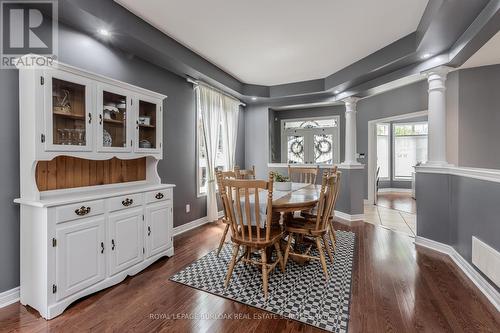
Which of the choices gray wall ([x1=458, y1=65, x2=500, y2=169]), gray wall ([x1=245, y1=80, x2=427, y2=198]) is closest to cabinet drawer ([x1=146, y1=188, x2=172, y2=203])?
gray wall ([x1=245, y1=80, x2=427, y2=198])

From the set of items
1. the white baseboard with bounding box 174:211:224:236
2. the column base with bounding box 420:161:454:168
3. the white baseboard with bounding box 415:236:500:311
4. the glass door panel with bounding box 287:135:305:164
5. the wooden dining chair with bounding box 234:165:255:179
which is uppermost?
the glass door panel with bounding box 287:135:305:164

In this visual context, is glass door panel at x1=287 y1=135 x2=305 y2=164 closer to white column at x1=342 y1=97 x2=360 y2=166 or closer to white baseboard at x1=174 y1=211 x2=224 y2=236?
white column at x1=342 y1=97 x2=360 y2=166

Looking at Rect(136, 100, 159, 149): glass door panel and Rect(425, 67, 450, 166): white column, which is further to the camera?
Rect(425, 67, 450, 166): white column

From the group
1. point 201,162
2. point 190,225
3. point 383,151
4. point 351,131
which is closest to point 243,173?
point 201,162

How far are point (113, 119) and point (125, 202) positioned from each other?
33.3 inches

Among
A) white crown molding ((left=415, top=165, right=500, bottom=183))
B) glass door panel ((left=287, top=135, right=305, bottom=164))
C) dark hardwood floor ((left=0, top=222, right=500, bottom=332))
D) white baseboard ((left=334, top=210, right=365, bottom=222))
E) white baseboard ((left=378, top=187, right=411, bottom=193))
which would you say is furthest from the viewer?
white baseboard ((left=378, top=187, right=411, bottom=193))

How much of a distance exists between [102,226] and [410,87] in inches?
215

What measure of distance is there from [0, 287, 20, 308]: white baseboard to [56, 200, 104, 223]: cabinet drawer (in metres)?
0.78

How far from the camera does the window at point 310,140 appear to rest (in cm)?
623

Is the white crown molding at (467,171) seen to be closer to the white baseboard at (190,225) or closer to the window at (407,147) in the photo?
the white baseboard at (190,225)

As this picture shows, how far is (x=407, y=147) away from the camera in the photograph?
25.9ft

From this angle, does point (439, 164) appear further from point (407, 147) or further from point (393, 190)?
point (407, 147)

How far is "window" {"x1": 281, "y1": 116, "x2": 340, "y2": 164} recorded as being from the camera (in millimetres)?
6234

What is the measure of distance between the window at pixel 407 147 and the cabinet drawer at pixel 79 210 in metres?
8.51
